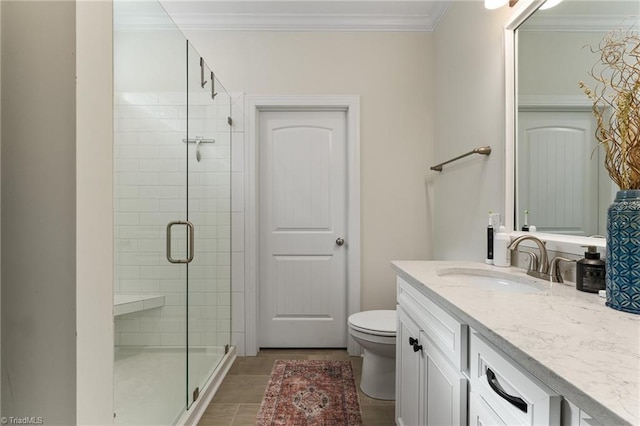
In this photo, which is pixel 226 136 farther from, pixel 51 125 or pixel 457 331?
pixel 457 331

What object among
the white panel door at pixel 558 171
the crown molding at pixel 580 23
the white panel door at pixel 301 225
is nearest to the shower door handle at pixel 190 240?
the white panel door at pixel 301 225

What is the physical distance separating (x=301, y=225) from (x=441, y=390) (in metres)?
1.62

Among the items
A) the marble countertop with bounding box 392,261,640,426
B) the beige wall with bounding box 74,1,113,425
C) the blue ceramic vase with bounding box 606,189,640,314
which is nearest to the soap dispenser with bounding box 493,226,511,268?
the marble countertop with bounding box 392,261,640,426

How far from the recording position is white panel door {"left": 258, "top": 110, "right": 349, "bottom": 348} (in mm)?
2400

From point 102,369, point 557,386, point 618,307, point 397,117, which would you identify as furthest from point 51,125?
point 397,117

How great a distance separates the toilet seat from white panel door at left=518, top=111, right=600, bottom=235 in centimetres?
89

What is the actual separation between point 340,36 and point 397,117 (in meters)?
0.76

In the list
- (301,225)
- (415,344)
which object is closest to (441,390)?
(415,344)

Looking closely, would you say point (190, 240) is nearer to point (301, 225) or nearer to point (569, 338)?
point (301, 225)

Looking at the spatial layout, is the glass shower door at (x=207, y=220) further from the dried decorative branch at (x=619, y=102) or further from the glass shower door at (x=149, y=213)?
the dried decorative branch at (x=619, y=102)

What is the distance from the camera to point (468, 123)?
1.82 m

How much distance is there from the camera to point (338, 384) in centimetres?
188

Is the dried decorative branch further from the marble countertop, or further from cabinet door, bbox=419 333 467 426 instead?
cabinet door, bbox=419 333 467 426

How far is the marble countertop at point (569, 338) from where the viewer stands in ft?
1.39
